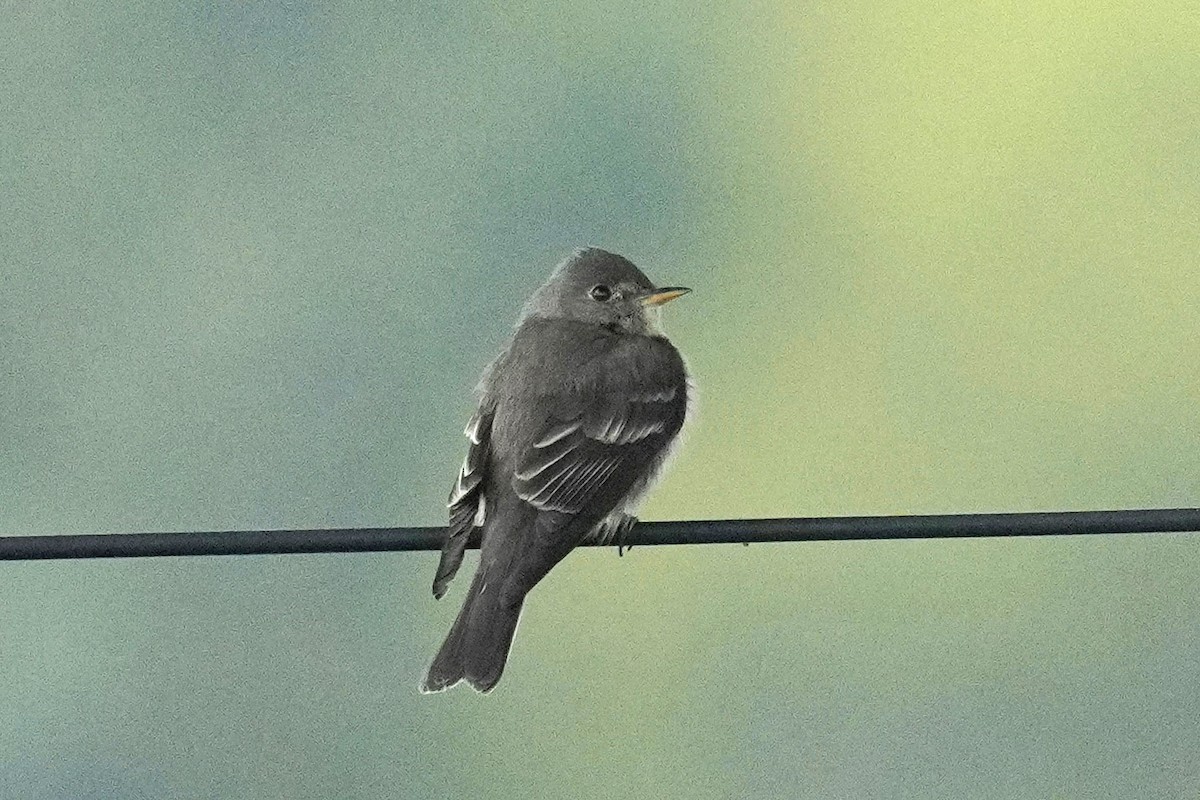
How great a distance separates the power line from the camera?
7.43 ft

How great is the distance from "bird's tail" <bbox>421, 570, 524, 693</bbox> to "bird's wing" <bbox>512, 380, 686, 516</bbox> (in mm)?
190

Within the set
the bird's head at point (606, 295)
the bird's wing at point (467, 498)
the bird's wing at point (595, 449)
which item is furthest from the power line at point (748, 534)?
the bird's head at point (606, 295)


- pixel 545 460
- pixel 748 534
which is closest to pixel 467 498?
pixel 545 460

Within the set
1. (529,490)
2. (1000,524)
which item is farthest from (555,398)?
(1000,524)

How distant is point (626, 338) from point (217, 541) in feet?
4.44

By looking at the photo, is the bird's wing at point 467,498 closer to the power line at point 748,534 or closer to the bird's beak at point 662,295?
the power line at point 748,534

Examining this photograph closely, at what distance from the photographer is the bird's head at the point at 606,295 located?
3602mm

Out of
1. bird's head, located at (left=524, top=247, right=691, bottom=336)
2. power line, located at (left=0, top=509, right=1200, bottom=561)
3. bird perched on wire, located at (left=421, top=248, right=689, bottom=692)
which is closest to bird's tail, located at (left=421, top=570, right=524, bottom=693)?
bird perched on wire, located at (left=421, top=248, right=689, bottom=692)

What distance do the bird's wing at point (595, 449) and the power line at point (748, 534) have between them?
567mm

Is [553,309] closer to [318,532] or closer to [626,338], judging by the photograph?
[626,338]

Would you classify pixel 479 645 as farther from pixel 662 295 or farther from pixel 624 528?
pixel 662 295

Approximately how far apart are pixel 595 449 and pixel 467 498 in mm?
255

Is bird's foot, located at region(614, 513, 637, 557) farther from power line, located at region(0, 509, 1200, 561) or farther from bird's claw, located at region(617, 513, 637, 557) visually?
power line, located at region(0, 509, 1200, 561)

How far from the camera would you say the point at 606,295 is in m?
3.62
